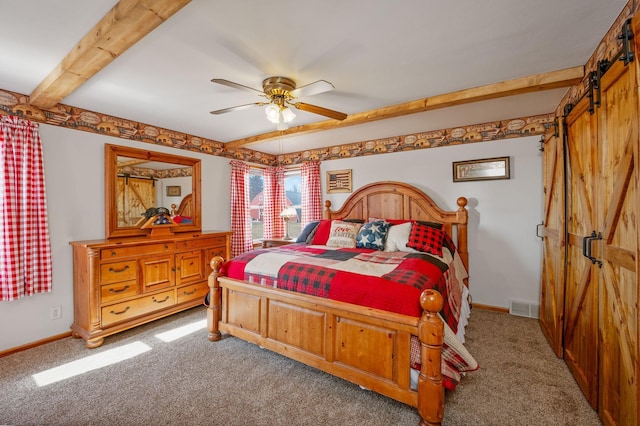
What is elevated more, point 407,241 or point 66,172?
point 66,172

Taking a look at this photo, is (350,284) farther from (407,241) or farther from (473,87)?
(473,87)

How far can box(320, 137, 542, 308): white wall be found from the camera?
10.5 ft

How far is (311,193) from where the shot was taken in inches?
184

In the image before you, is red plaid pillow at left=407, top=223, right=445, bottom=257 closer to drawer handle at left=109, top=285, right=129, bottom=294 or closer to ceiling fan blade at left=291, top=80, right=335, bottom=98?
ceiling fan blade at left=291, top=80, right=335, bottom=98

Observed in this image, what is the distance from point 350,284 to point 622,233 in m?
1.49

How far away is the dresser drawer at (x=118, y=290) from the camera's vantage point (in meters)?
2.64

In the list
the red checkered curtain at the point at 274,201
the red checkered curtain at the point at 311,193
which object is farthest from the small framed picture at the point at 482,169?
the red checkered curtain at the point at 274,201

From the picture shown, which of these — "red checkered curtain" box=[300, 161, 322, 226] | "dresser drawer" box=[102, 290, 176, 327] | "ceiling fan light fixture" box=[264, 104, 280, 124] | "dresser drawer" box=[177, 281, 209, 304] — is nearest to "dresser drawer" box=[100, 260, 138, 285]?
"dresser drawer" box=[102, 290, 176, 327]

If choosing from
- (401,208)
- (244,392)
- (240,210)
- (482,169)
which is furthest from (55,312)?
(482,169)

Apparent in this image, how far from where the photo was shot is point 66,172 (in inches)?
110

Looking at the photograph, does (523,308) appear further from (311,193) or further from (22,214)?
(22,214)

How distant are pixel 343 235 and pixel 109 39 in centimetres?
268

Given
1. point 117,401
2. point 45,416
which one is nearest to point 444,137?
point 117,401

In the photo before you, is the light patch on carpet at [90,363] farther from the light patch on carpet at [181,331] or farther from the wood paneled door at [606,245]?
the wood paneled door at [606,245]
